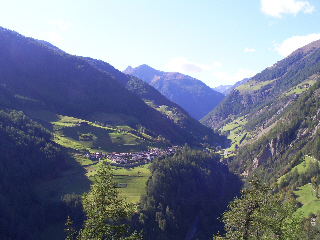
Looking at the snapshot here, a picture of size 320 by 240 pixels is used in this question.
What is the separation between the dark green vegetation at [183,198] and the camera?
9694 cm

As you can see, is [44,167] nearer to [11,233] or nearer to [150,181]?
[11,233]

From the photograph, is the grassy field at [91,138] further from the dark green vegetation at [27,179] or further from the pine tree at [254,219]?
the pine tree at [254,219]

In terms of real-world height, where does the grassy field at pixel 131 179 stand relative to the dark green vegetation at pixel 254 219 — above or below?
below

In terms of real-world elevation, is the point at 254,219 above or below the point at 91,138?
above

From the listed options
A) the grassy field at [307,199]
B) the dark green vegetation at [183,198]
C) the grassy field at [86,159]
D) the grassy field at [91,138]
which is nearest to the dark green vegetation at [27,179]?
the grassy field at [86,159]

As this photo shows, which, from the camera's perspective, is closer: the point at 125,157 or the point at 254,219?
the point at 254,219

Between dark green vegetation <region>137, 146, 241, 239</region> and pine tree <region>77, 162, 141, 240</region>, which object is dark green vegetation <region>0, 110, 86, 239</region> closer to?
dark green vegetation <region>137, 146, 241, 239</region>

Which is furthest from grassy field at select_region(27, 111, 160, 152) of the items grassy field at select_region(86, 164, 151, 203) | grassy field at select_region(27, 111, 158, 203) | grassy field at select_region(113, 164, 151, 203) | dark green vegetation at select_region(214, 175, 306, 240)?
dark green vegetation at select_region(214, 175, 306, 240)

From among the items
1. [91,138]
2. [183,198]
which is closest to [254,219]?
[183,198]

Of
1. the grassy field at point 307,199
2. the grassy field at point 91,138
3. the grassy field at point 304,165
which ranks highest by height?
the grassy field at point 304,165

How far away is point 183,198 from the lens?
122188 mm

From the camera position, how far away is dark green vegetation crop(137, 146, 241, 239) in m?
96.9

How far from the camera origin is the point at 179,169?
136500mm

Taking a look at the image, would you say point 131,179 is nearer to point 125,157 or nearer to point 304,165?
point 125,157
